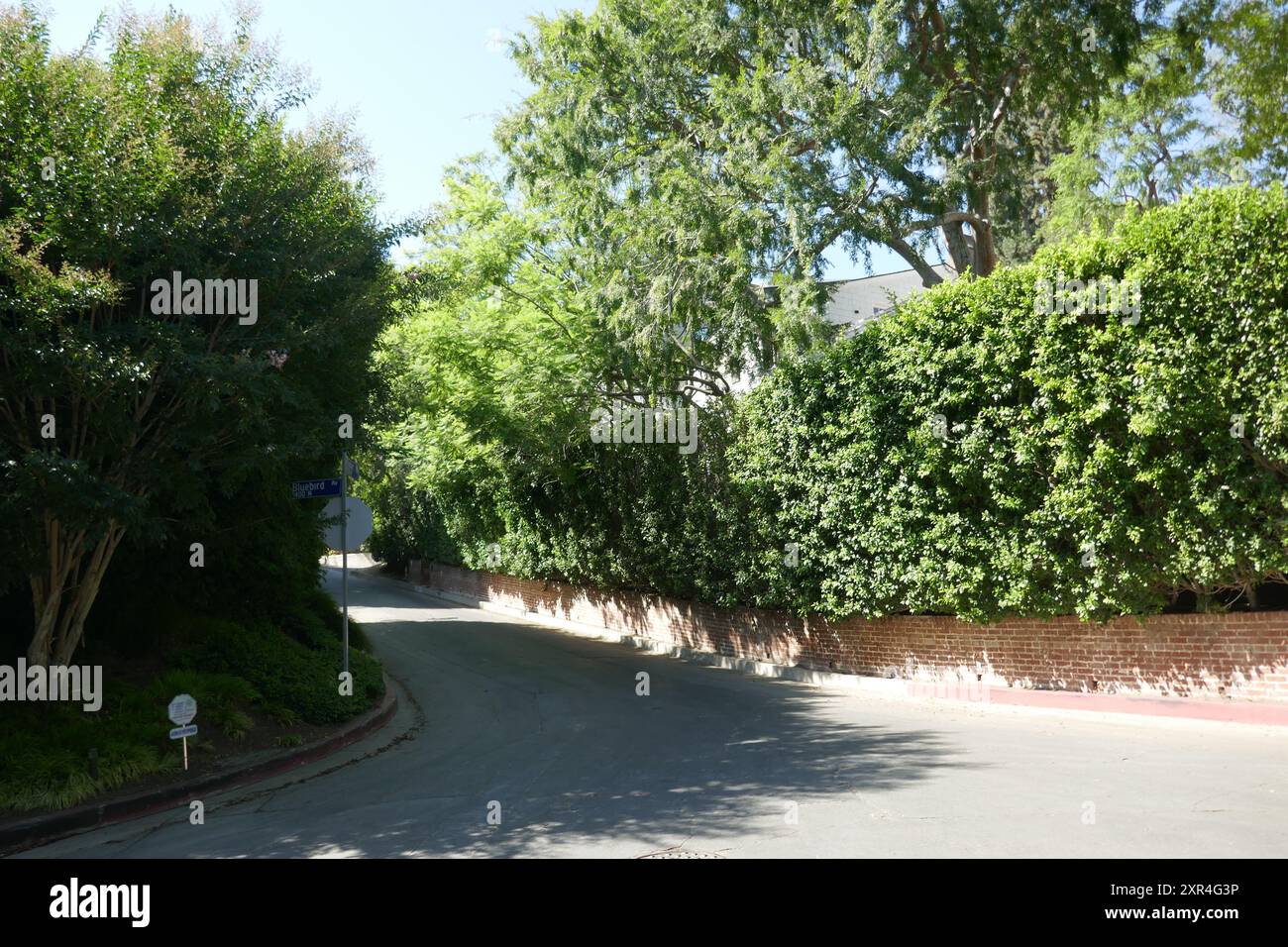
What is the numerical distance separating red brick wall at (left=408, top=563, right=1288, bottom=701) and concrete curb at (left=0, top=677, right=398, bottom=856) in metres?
8.67

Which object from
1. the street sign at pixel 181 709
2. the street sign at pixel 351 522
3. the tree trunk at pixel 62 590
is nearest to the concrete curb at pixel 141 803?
the street sign at pixel 181 709

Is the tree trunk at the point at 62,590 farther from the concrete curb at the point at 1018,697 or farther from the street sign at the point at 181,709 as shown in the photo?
the concrete curb at the point at 1018,697

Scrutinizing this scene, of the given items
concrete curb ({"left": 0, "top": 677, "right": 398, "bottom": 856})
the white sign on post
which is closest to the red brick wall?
concrete curb ({"left": 0, "top": 677, "right": 398, "bottom": 856})

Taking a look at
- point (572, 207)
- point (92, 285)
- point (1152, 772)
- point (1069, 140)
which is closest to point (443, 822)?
point (92, 285)

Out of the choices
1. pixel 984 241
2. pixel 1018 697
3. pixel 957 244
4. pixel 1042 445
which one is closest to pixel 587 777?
pixel 1018 697

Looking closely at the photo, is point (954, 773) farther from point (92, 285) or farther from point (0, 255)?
point (0, 255)

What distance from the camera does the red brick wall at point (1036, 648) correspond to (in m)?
10.6

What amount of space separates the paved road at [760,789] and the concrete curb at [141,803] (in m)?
0.24

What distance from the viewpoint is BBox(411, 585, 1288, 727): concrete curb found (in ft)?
33.7

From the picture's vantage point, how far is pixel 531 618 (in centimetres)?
3002

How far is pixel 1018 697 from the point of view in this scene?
12.5 m

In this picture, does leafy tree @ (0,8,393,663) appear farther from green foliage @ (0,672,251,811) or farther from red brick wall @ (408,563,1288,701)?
red brick wall @ (408,563,1288,701)

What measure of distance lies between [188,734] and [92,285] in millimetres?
4360

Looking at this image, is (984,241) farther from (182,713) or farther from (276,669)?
(182,713)
